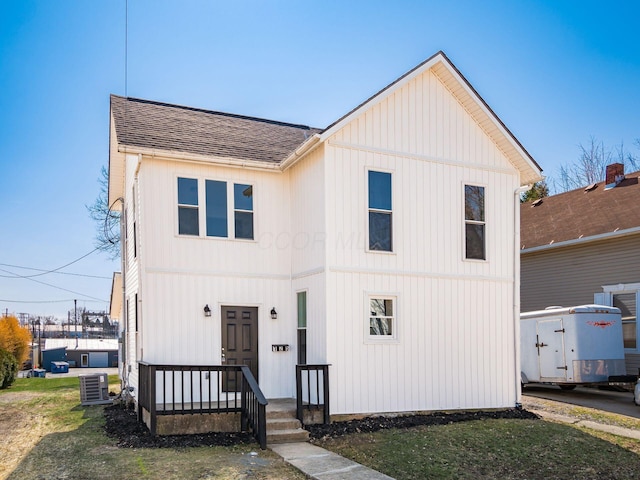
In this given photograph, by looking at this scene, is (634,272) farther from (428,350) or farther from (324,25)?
(324,25)

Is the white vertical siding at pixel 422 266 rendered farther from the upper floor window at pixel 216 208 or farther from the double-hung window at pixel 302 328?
the upper floor window at pixel 216 208

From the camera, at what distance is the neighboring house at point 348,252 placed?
10352 millimetres

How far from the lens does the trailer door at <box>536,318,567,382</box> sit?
1341cm

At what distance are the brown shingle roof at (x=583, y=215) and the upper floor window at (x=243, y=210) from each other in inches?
392

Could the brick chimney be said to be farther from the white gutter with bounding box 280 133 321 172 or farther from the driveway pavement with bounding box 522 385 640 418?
the white gutter with bounding box 280 133 321 172

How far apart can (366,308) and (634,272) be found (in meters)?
8.69

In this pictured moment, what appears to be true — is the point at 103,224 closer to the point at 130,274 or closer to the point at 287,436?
the point at 130,274

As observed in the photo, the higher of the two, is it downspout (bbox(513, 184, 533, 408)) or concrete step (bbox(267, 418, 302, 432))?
downspout (bbox(513, 184, 533, 408))

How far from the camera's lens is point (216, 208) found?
11203mm

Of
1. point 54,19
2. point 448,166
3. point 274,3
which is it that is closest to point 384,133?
point 448,166

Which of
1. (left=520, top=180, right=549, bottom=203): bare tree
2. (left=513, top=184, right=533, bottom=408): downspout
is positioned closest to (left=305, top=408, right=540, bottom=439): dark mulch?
(left=513, top=184, right=533, bottom=408): downspout

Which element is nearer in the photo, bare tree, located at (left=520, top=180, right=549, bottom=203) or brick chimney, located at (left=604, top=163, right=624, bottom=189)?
brick chimney, located at (left=604, top=163, right=624, bottom=189)

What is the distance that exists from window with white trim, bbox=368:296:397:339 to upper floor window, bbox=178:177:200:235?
3771 mm

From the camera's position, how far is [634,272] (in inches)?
582
